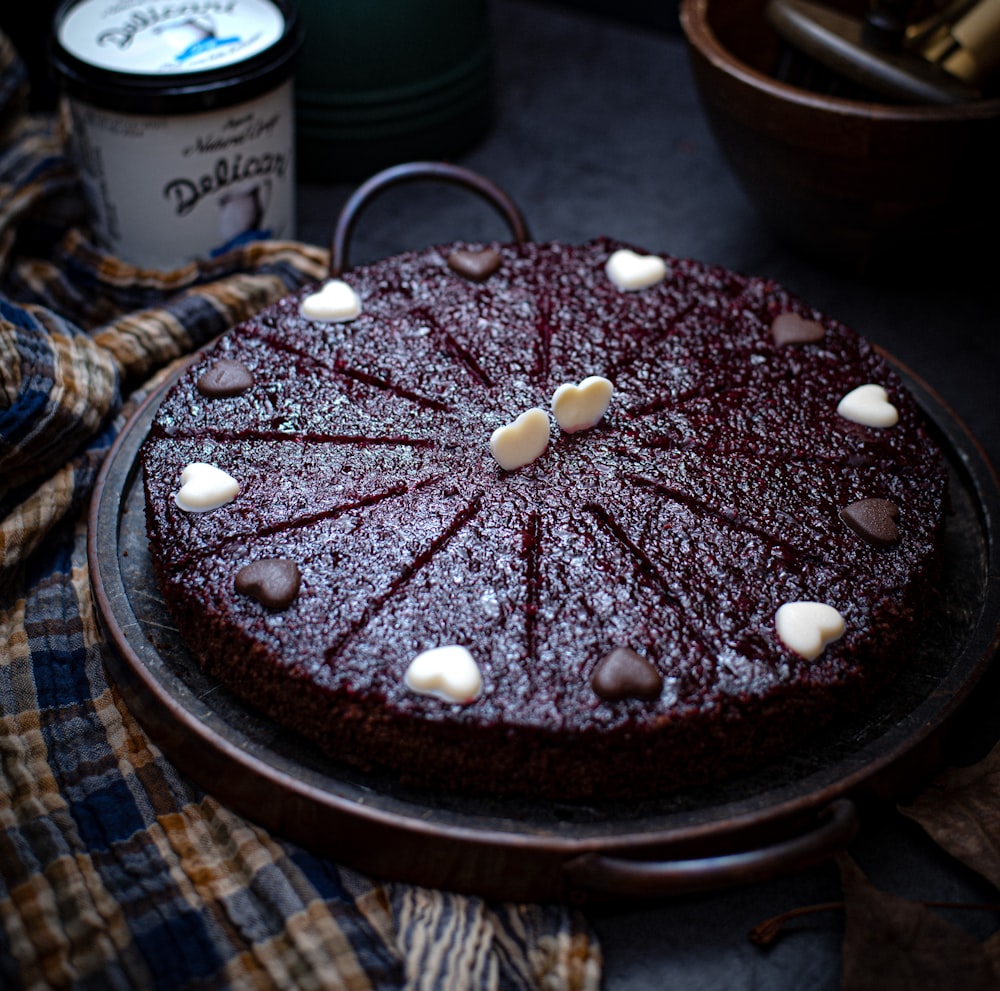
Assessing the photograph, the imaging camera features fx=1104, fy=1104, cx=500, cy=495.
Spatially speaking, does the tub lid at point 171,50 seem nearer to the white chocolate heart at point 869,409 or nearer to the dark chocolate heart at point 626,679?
the white chocolate heart at point 869,409

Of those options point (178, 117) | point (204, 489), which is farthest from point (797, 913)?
point (178, 117)

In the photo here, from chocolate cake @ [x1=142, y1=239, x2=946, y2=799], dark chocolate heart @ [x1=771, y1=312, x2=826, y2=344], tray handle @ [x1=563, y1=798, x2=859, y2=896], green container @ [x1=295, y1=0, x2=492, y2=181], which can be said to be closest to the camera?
tray handle @ [x1=563, y1=798, x2=859, y2=896]

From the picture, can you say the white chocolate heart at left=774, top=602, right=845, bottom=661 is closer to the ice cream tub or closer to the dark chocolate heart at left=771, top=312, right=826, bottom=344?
the dark chocolate heart at left=771, top=312, right=826, bottom=344

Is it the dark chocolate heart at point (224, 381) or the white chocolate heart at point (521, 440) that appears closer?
the white chocolate heart at point (521, 440)

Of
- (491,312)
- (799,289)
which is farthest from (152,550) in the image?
(799,289)

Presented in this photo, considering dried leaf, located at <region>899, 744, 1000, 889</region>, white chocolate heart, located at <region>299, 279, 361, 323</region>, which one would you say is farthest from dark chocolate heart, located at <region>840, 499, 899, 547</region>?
white chocolate heart, located at <region>299, 279, 361, 323</region>

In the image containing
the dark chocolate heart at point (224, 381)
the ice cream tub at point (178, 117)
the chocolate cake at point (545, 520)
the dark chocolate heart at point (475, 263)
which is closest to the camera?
the chocolate cake at point (545, 520)

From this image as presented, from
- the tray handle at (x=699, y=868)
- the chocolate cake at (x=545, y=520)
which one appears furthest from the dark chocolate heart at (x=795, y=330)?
the tray handle at (x=699, y=868)
